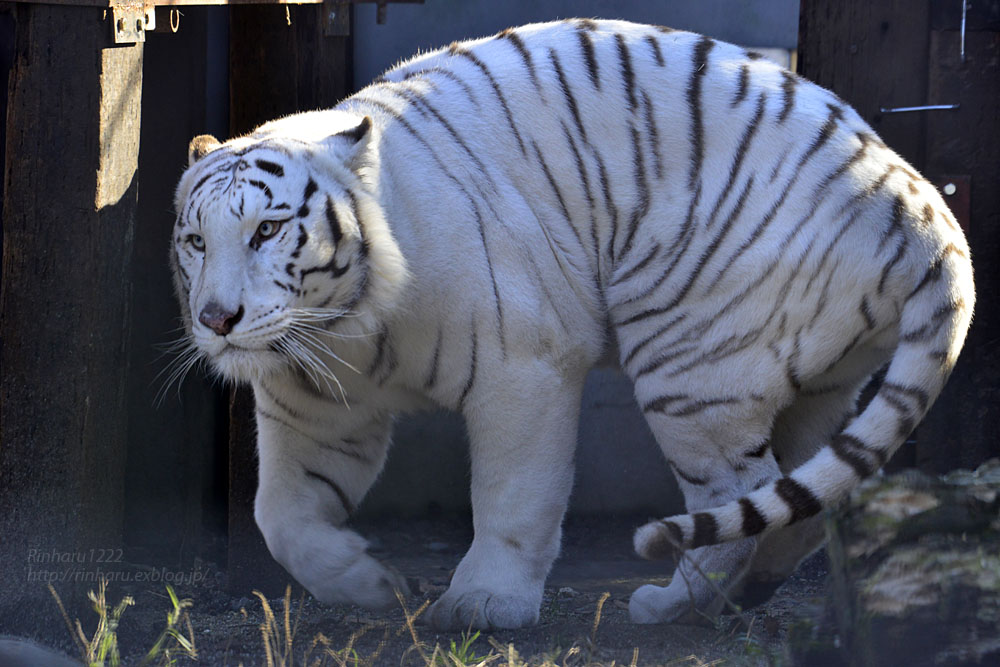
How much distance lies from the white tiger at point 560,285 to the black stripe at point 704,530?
15 millimetres

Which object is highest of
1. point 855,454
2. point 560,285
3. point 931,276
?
point 931,276

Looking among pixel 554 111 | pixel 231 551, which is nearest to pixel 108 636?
pixel 231 551

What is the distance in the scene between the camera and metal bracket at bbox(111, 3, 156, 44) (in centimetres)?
292

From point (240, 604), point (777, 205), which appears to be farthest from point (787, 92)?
point (240, 604)

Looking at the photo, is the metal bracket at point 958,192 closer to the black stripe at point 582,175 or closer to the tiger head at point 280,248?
the black stripe at point 582,175

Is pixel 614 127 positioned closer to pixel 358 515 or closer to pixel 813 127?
pixel 813 127

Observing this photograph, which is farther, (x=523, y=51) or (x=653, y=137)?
(x=523, y=51)

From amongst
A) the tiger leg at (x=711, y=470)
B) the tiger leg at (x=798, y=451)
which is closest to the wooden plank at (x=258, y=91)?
the tiger leg at (x=711, y=470)

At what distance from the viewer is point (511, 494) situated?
121 inches

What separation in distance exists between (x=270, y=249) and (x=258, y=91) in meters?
1.16

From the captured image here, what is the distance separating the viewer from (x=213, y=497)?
167 inches

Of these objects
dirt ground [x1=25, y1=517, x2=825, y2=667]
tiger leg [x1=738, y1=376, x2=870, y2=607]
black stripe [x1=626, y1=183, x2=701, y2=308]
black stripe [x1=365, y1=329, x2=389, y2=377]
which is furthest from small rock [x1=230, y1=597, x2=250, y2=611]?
black stripe [x1=626, y1=183, x2=701, y2=308]

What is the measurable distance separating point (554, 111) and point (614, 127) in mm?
169

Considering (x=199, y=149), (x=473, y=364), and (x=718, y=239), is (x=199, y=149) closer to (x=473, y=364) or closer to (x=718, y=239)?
(x=473, y=364)
